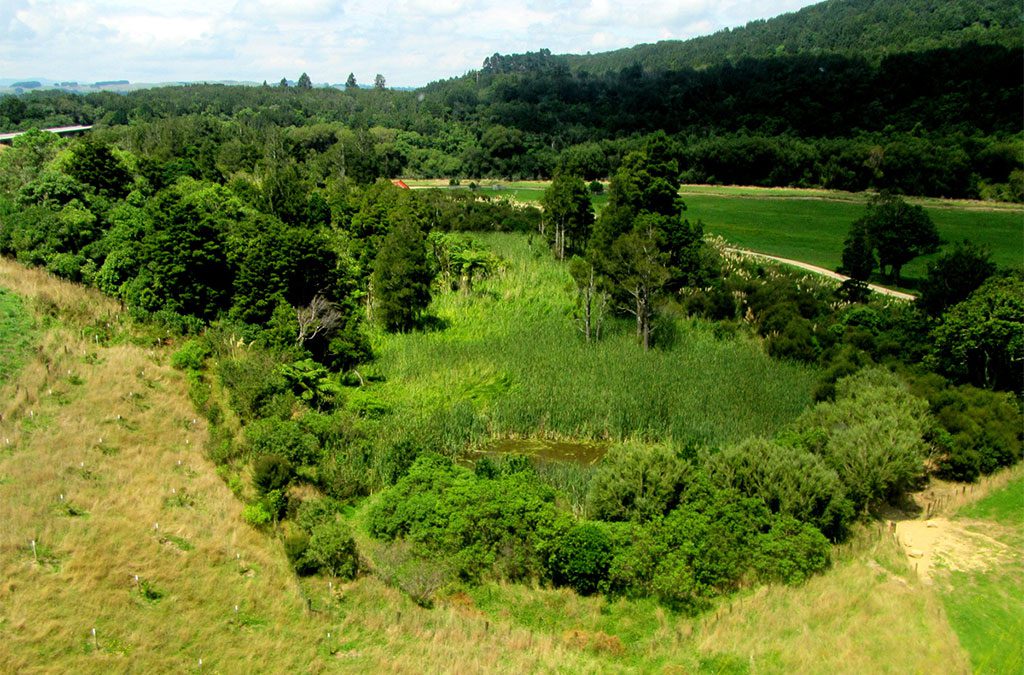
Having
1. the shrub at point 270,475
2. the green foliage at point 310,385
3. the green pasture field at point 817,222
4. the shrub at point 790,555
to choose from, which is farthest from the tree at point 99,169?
the green pasture field at point 817,222

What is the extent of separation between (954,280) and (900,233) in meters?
10.4

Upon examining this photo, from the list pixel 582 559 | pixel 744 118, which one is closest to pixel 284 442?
pixel 582 559

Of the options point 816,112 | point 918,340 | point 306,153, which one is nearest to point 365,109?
point 306,153

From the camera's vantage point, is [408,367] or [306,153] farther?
[306,153]

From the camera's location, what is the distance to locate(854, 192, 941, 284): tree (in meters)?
34.2

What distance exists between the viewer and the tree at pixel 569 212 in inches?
1518

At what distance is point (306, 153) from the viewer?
6994 cm

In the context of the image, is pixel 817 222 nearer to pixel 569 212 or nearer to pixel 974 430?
pixel 569 212

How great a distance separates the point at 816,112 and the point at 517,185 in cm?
3643

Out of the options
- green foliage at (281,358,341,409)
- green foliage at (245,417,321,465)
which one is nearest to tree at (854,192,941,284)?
green foliage at (281,358,341,409)

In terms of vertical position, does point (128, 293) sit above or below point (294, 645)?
above

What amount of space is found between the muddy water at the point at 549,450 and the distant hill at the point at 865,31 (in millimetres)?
89236

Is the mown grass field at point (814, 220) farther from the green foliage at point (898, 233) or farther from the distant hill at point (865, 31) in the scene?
the distant hill at point (865, 31)

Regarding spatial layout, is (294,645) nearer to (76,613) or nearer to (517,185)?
(76,613)
